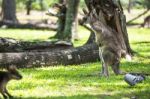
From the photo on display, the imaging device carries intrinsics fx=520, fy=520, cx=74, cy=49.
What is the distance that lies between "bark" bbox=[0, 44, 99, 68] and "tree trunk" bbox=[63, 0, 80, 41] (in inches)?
360

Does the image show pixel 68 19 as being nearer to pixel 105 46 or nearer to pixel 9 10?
pixel 105 46

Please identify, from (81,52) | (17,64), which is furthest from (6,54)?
(81,52)

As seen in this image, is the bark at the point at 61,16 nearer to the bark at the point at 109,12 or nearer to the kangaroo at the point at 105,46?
the bark at the point at 109,12

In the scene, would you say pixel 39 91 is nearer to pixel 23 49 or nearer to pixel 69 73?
pixel 69 73

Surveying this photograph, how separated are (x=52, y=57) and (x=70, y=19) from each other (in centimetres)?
1119

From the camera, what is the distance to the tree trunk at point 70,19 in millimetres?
28000

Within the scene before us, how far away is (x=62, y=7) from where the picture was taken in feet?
94.3

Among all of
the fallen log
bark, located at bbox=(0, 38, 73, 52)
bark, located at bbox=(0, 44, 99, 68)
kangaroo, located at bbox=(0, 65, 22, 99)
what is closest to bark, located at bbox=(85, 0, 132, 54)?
bark, located at bbox=(0, 44, 99, 68)

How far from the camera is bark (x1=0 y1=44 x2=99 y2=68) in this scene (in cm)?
1619

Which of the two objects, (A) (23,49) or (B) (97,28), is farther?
(A) (23,49)

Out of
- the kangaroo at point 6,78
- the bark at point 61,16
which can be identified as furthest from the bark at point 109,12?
the bark at point 61,16

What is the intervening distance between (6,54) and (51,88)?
11.7 ft

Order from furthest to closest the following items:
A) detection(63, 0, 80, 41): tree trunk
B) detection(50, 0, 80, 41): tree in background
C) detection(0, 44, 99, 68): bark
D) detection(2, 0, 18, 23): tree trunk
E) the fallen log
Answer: detection(2, 0, 18, 23): tree trunk, the fallen log, detection(50, 0, 80, 41): tree in background, detection(63, 0, 80, 41): tree trunk, detection(0, 44, 99, 68): bark

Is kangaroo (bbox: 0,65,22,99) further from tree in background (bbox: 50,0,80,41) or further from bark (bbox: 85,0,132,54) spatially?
tree in background (bbox: 50,0,80,41)
